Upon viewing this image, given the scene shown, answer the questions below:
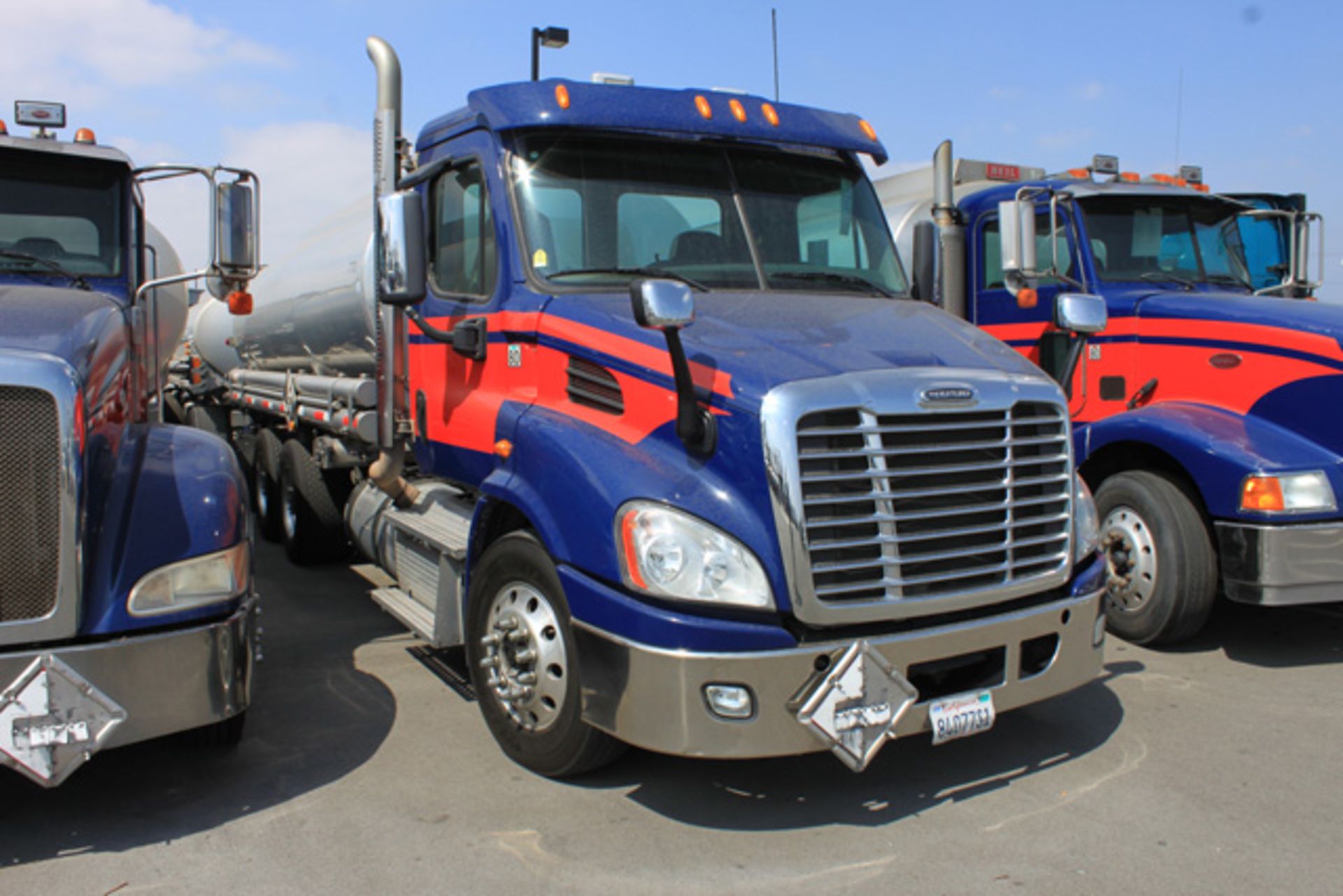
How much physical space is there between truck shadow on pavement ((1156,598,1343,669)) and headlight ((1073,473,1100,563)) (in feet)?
6.67

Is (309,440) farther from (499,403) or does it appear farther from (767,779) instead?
(767,779)

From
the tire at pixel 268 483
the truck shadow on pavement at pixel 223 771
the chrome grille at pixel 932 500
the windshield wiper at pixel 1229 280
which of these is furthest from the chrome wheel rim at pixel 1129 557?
the tire at pixel 268 483

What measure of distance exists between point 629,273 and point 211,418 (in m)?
9.09

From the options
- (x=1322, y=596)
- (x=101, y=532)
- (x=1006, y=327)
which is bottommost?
(x=1322, y=596)

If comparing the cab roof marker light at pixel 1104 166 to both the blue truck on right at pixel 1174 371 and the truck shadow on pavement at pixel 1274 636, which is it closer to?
the blue truck on right at pixel 1174 371

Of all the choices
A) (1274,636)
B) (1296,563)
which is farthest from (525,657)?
(1274,636)

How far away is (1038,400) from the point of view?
3986 mm

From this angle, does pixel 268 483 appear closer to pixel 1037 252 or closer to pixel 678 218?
pixel 678 218

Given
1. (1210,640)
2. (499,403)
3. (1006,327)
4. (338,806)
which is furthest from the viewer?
(1006,327)

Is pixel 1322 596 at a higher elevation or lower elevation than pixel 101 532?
lower

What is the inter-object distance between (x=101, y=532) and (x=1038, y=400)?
10.9ft

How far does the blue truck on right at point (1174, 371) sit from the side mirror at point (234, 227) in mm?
3183

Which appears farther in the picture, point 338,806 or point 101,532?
point 338,806

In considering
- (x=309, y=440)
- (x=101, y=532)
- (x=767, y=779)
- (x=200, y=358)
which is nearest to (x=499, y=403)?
(x=101, y=532)
